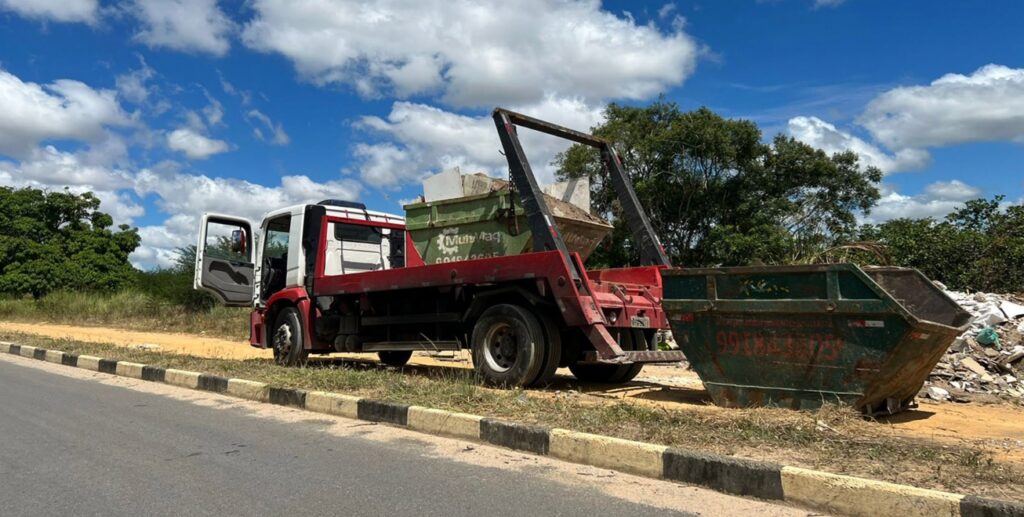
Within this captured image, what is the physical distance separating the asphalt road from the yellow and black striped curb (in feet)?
1.43

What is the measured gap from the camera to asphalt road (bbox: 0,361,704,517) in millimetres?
3857

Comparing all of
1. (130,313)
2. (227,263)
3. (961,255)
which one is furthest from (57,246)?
(961,255)

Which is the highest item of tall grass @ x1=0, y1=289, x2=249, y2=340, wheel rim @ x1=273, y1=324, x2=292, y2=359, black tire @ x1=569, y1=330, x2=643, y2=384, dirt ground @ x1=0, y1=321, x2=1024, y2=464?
tall grass @ x1=0, y1=289, x2=249, y2=340

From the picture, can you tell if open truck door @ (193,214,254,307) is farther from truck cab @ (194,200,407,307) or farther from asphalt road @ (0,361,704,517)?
asphalt road @ (0,361,704,517)

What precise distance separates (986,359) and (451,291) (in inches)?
260

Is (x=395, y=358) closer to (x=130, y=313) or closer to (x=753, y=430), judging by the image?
(x=753, y=430)

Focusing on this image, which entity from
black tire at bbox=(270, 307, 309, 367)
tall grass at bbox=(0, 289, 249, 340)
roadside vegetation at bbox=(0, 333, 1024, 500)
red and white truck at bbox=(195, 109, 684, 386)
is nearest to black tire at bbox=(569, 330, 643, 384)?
red and white truck at bbox=(195, 109, 684, 386)

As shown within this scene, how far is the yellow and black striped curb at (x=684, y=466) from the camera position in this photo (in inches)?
135

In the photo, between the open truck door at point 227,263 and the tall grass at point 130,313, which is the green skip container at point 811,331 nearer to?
the open truck door at point 227,263

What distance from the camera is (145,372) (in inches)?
388

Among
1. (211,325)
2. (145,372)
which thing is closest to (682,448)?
(145,372)

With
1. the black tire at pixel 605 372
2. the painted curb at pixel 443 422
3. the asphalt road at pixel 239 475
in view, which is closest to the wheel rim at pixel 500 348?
the black tire at pixel 605 372

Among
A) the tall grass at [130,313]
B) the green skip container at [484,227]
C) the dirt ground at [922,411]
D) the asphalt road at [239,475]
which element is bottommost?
the asphalt road at [239,475]

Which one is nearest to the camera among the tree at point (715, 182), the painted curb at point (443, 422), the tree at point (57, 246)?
the painted curb at point (443, 422)
